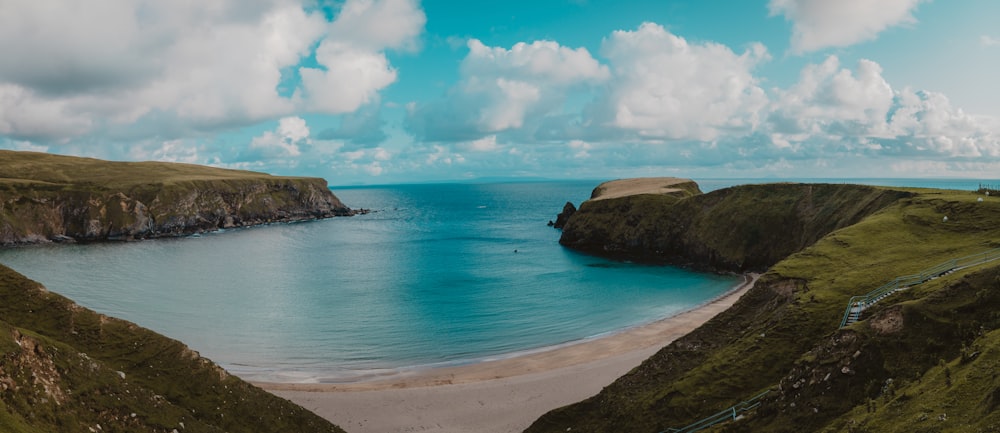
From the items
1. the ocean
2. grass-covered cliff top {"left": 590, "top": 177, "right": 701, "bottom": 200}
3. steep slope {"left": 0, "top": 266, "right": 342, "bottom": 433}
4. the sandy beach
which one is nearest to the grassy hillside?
A: the sandy beach

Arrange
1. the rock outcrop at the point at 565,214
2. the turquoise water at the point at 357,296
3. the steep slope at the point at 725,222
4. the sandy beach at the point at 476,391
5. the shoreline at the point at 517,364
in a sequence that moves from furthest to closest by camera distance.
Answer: the rock outcrop at the point at 565,214 → the steep slope at the point at 725,222 → the turquoise water at the point at 357,296 → the shoreline at the point at 517,364 → the sandy beach at the point at 476,391

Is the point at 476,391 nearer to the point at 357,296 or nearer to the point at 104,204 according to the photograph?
the point at 357,296

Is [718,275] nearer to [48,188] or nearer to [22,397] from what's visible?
[22,397]

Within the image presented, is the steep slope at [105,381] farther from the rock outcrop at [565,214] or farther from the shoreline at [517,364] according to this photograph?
the rock outcrop at [565,214]

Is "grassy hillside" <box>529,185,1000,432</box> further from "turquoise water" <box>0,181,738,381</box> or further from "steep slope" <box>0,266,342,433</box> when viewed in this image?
"turquoise water" <box>0,181,738,381</box>

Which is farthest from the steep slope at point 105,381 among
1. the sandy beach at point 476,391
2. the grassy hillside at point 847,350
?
the grassy hillside at point 847,350
